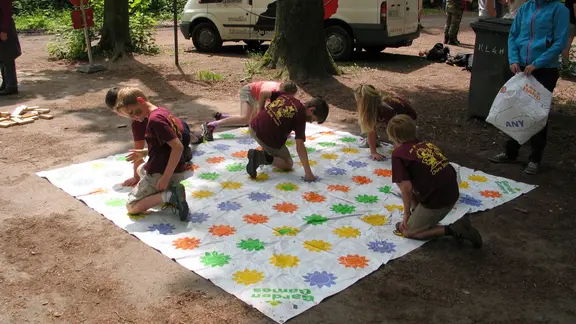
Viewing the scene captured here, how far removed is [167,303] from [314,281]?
922 mm

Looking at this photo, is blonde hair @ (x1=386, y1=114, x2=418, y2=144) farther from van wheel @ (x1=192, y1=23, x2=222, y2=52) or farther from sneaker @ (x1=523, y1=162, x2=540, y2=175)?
van wheel @ (x1=192, y1=23, x2=222, y2=52)

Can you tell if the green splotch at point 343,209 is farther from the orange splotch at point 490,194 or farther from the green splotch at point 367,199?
the orange splotch at point 490,194

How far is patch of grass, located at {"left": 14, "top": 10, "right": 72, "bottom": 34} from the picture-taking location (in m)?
18.3

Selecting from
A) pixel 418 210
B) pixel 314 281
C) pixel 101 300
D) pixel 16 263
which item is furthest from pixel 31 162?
pixel 418 210

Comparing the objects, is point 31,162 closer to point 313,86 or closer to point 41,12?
point 313,86

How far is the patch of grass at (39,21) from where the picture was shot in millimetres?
18281

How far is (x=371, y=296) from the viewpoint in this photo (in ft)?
11.2

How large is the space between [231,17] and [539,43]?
334 inches

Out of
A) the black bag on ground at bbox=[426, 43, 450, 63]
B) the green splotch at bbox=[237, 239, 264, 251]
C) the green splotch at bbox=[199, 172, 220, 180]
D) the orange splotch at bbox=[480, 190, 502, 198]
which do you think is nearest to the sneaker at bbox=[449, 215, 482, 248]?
the orange splotch at bbox=[480, 190, 502, 198]

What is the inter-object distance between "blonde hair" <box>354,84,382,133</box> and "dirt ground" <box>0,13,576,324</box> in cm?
130

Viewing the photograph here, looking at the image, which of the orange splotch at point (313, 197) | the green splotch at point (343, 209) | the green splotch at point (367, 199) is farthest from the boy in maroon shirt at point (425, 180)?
the orange splotch at point (313, 197)

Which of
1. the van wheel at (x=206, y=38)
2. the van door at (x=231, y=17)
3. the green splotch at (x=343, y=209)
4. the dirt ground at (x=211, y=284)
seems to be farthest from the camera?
the van wheel at (x=206, y=38)

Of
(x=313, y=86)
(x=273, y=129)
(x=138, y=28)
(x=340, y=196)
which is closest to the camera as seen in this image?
(x=340, y=196)

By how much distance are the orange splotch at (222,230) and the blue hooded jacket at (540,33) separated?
323 centimetres
